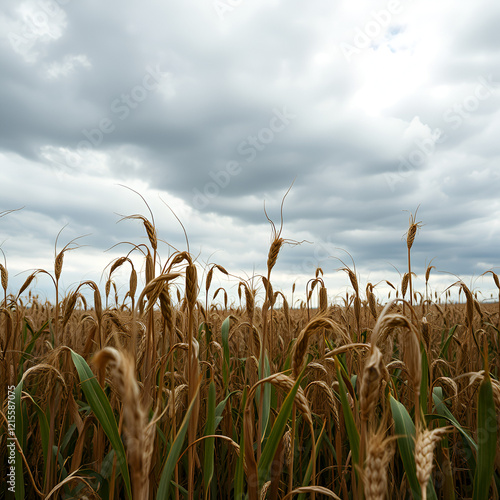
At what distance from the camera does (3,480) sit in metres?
2.37

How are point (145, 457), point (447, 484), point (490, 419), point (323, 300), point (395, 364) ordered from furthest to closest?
point (323, 300)
point (395, 364)
point (447, 484)
point (490, 419)
point (145, 457)

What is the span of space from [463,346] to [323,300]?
4.82 feet

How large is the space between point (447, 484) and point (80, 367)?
1785mm

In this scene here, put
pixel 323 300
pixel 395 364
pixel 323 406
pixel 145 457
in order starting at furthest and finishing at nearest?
pixel 323 406 < pixel 323 300 < pixel 395 364 < pixel 145 457

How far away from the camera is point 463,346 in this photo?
10.8 ft

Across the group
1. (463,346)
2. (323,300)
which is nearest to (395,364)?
(323,300)

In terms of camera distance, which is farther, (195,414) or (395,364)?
(395,364)

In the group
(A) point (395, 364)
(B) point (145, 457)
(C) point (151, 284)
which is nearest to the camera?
(B) point (145, 457)

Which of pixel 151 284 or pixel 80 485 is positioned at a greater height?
pixel 151 284

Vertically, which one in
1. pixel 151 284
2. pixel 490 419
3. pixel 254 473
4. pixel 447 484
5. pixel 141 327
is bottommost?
pixel 447 484

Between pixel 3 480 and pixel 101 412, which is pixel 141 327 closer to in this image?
pixel 101 412

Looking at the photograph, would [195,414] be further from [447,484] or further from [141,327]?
[447,484]

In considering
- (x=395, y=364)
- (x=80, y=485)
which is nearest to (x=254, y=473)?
(x=80, y=485)

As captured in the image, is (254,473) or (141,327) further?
(141,327)
